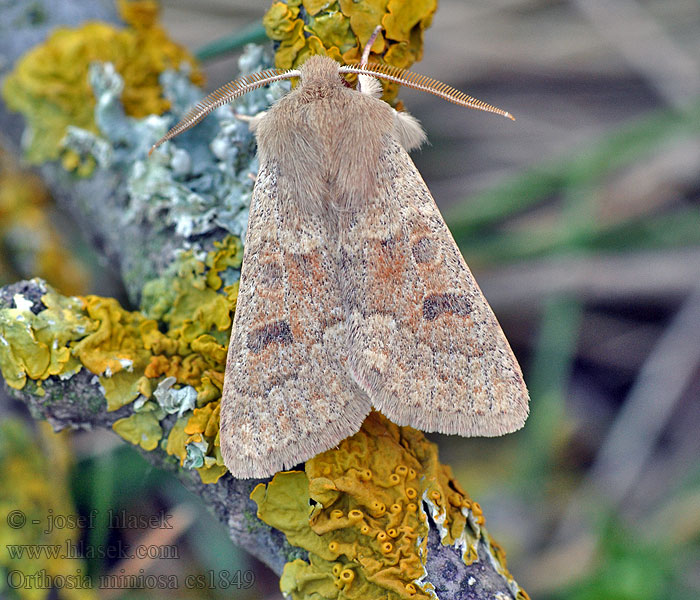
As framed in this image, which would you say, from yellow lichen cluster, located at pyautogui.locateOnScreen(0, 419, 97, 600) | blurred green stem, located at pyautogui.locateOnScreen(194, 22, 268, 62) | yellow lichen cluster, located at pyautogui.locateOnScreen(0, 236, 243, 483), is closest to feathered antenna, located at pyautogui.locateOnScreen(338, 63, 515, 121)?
blurred green stem, located at pyautogui.locateOnScreen(194, 22, 268, 62)

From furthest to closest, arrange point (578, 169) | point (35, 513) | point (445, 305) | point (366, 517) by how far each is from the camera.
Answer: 1. point (578, 169)
2. point (35, 513)
3. point (445, 305)
4. point (366, 517)

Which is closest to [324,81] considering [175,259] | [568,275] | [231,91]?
[231,91]

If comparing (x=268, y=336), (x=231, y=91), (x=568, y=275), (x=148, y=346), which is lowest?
(x=568, y=275)

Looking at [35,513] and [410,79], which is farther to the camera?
[35,513]

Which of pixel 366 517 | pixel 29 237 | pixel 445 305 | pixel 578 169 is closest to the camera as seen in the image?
pixel 366 517

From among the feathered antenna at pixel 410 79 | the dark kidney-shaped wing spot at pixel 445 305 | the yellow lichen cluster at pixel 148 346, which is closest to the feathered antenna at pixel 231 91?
the feathered antenna at pixel 410 79

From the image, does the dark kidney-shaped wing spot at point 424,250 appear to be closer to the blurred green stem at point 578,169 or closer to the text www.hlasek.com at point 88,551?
the blurred green stem at point 578,169

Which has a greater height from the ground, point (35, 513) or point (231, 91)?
point (231, 91)

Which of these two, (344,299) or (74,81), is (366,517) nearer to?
(344,299)
